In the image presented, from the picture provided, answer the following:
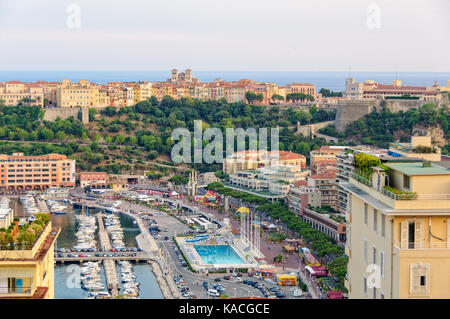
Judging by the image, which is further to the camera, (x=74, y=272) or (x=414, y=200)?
(x=74, y=272)

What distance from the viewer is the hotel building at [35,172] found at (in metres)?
18.9

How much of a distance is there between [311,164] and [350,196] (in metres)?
15.5

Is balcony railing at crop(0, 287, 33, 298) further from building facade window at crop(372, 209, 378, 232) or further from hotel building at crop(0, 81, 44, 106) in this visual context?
hotel building at crop(0, 81, 44, 106)

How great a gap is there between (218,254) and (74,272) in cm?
244

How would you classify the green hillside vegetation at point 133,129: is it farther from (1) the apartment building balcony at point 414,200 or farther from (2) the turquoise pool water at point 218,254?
(1) the apartment building balcony at point 414,200

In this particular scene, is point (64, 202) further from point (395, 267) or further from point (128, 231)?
point (395, 267)

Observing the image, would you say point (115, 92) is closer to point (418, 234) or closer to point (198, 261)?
point (198, 261)

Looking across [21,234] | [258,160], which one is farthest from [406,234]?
[258,160]

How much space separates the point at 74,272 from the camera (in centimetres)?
1124

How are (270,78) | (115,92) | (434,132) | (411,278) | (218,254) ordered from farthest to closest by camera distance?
(270,78), (115,92), (434,132), (218,254), (411,278)

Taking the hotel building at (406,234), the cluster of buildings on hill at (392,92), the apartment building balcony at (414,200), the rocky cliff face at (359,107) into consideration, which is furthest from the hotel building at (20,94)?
the apartment building balcony at (414,200)

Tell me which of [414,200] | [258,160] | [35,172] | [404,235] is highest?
[414,200]
